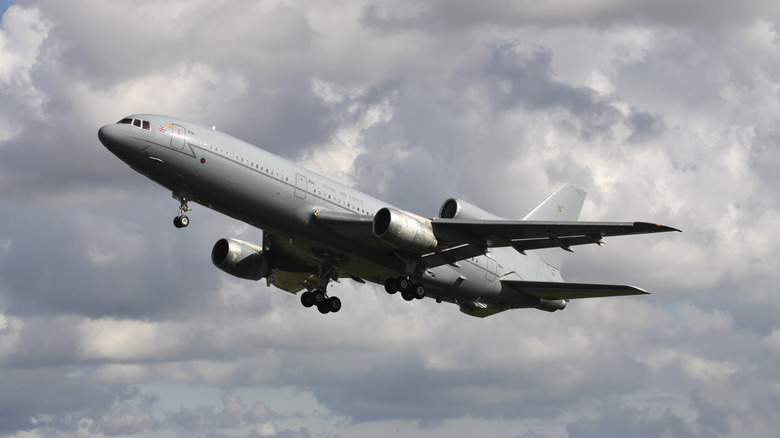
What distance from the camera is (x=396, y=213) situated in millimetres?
44188

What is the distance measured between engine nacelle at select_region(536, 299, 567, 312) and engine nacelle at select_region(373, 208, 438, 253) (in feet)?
38.5

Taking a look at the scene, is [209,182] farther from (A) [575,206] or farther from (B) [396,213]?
(A) [575,206]

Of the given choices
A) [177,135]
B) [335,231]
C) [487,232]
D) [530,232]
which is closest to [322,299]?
[335,231]

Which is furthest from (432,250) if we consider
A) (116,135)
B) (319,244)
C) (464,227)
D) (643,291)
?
(116,135)

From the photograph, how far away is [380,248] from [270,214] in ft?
20.2

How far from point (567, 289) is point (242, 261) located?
57.2 feet

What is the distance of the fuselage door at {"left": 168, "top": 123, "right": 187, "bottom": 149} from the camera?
41438mm

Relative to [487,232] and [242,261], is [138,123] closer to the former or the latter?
[242,261]

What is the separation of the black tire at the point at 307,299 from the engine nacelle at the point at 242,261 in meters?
2.33

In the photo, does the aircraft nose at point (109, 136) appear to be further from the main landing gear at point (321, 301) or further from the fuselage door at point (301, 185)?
the main landing gear at point (321, 301)

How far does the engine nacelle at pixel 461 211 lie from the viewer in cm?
4706

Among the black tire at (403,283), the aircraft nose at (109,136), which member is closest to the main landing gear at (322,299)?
the black tire at (403,283)

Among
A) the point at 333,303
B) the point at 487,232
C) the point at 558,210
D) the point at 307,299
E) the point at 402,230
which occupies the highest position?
the point at 558,210

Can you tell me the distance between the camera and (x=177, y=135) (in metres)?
41.6
